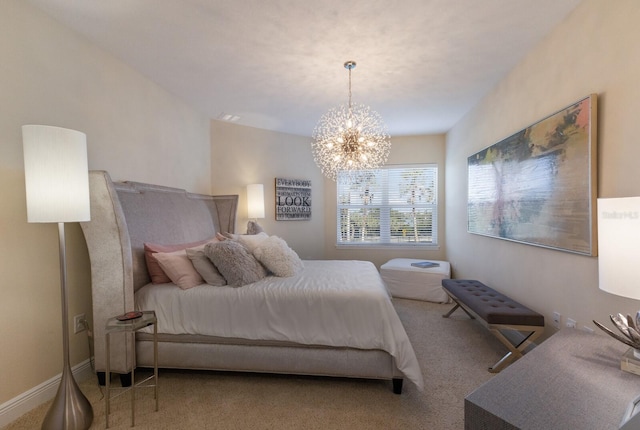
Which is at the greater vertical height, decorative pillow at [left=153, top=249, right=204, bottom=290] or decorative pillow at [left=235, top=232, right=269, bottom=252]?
decorative pillow at [left=235, top=232, right=269, bottom=252]

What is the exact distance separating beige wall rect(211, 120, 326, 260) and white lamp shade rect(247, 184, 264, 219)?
23cm

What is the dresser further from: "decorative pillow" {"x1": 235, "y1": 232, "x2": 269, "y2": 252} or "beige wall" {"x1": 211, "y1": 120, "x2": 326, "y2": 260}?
"beige wall" {"x1": 211, "y1": 120, "x2": 326, "y2": 260}

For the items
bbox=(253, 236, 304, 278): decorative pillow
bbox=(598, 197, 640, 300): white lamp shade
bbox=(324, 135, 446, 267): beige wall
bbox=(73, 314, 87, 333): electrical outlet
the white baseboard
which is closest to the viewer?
bbox=(598, 197, 640, 300): white lamp shade

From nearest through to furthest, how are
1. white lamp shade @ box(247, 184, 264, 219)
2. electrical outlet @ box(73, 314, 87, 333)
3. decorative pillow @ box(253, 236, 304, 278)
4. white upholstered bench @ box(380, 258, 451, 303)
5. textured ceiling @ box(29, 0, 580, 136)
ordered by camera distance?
1. textured ceiling @ box(29, 0, 580, 136)
2. electrical outlet @ box(73, 314, 87, 333)
3. decorative pillow @ box(253, 236, 304, 278)
4. white upholstered bench @ box(380, 258, 451, 303)
5. white lamp shade @ box(247, 184, 264, 219)

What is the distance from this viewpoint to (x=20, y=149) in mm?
1833

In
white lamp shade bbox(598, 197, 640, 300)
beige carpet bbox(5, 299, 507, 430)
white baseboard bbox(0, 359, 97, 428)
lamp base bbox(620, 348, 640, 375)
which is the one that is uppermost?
white lamp shade bbox(598, 197, 640, 300)

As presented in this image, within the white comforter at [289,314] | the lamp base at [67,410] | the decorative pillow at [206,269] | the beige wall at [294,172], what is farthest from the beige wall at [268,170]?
the lamp base at [67,410]

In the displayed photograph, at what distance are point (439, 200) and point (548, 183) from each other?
116 inches

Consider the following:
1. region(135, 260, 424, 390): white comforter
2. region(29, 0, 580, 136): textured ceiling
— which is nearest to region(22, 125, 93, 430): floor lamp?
region(135, 260, 424, 390): white comforter

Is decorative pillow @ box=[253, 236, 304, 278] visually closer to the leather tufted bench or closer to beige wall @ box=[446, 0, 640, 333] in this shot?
the leather tufted bench

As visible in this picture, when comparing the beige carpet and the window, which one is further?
the window

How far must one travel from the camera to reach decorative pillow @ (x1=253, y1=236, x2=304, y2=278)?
2545 mm

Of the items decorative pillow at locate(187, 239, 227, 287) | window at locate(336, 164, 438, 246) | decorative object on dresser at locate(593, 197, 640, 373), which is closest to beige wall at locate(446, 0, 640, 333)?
decorative object on dresser at locate(593, 197, 640, 373)

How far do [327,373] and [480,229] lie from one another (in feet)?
8.23
